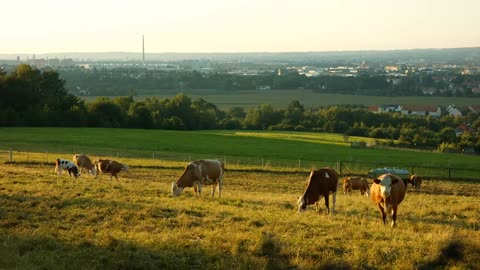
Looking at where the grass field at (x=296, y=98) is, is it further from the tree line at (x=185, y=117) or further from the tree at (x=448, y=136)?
the tree at (x=448, y=136)

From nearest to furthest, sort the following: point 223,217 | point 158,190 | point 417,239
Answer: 1. point 417,239
2. point 223,217
3. point 158,190

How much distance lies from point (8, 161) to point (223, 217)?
27.6 m

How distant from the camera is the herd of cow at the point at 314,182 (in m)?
16.7

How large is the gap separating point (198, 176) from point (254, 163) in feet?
76.9

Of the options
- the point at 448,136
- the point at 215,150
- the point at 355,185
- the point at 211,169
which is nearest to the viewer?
the point at 211,169

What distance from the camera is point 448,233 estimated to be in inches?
543

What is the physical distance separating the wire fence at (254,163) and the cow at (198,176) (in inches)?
679

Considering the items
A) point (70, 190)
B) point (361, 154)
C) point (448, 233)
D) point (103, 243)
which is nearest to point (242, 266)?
point (103, 243)

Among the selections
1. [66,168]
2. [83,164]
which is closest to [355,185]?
[83,164]

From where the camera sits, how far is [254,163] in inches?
1811

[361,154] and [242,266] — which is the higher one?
[242,266]

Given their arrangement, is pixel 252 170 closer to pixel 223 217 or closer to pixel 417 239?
pixel 223 217

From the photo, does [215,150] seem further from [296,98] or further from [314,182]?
[296,98]

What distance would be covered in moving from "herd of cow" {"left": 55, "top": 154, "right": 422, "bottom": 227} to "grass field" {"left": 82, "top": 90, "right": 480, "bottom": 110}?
99365 millimetres
